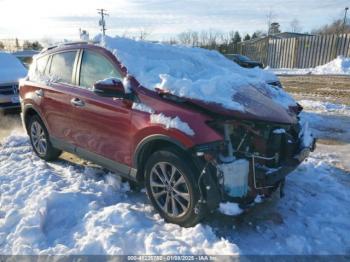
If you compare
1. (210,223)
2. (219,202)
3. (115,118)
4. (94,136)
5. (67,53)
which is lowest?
(210,223)

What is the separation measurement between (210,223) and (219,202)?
22.3 inches

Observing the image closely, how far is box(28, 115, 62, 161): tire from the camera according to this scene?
559cm

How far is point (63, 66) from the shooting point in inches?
199

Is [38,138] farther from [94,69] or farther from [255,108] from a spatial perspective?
[255,108]

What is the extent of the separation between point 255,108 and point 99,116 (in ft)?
6.08

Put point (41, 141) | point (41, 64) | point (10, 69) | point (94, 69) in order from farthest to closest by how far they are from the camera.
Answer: point (10, 69), point (41, 141), point (41, 64), point (94, 69)

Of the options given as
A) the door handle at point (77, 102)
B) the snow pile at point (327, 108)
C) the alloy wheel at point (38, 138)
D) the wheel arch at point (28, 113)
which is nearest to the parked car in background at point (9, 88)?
the wheel arch at point (28, 113)

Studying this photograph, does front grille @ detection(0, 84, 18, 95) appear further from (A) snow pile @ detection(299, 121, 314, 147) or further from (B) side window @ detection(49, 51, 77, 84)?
(A) snow pile @ detection(299, 121, 314, 147)

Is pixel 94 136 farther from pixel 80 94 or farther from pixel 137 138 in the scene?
pixel 137 138

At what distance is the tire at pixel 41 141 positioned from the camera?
5594mm

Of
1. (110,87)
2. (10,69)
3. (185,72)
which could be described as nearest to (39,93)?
(110,87)

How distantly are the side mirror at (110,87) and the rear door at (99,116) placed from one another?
5.9 inches

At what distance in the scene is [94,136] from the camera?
444 cm

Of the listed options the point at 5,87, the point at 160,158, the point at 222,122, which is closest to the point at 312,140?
the point at 222,122
